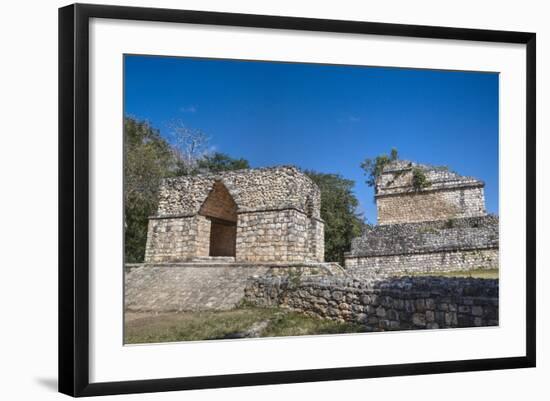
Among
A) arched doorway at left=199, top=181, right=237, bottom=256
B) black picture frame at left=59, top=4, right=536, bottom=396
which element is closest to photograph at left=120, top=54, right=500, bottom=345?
arched doorway at left=199, top=181, right=237, bottom=256

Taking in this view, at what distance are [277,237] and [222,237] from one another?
110 cm

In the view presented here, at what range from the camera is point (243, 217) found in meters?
10.5

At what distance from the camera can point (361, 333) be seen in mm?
7477

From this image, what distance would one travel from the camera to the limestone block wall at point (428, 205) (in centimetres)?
893

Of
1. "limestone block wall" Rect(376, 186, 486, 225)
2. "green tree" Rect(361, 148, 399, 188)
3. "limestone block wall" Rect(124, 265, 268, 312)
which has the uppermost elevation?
"green tree" Rect(361, 148, 399, 188)

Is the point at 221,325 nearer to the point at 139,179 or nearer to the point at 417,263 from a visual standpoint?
the point at 139,179

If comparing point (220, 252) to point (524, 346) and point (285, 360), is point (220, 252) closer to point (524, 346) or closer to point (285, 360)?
point (285, 360)

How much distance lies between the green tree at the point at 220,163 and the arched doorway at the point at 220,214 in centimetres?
70

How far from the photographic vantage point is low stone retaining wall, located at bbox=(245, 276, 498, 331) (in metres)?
7.95

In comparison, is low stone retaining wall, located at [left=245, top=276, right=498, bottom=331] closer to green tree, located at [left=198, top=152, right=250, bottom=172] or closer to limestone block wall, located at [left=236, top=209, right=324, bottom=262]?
limestone block wall, located at [left=236, top=209, right=324, bottom=262]

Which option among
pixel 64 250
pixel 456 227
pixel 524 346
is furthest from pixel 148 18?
pixel 524 346

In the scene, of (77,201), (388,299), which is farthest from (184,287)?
(388,299)

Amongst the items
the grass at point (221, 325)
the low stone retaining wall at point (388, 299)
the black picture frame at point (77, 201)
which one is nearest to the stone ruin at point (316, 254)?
the low stone retaining wall at point (388, 299)

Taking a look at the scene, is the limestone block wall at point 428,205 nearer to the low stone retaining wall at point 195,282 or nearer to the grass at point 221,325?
the low stone retaining wall at point 195,282
